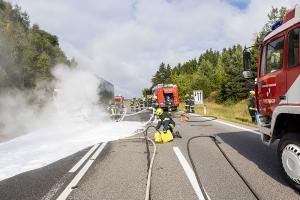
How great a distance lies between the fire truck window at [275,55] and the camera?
19.9 ft

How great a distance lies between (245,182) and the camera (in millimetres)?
5680

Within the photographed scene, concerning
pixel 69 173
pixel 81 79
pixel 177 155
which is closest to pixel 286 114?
pixel 177 155

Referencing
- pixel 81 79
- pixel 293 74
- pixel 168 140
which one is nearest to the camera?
pixel 293 74

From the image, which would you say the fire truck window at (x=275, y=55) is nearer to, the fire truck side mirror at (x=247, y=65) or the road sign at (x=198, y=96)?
the fire truck side mirror at (x=247, y=65)

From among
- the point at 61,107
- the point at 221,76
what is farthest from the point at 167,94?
the point at 221,76

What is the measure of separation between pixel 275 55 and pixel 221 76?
248ft

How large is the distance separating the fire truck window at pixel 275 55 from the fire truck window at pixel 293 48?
36cm

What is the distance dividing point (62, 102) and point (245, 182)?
17.5 m

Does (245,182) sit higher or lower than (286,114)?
lower

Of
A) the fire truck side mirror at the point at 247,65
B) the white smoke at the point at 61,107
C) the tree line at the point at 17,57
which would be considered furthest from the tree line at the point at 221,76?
the tree line at the point at 17,57

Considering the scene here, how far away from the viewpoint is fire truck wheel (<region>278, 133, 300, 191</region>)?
521 centimetres

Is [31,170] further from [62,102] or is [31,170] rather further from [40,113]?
[40,113]

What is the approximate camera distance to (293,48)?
553cm

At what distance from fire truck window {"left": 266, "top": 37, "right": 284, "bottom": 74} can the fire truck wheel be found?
1.35 metres
